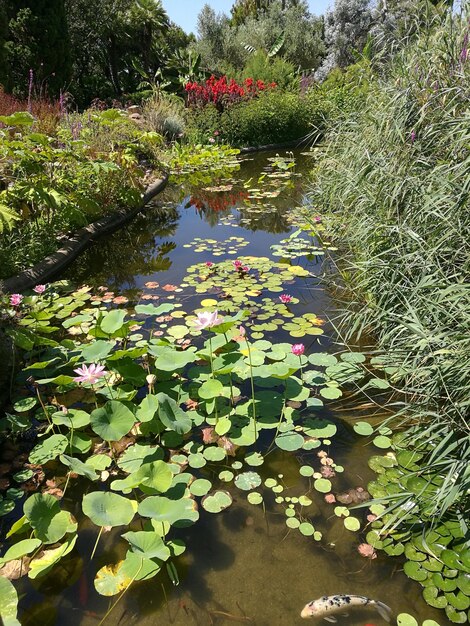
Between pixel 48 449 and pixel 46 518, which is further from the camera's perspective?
pixel 48 449

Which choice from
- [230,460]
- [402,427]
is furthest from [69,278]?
[402,427]

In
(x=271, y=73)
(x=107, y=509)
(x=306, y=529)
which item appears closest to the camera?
(x=107, y=509)

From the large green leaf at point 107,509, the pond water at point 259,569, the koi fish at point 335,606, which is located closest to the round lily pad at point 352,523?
the pond water at point 259,569

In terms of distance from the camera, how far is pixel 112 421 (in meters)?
1.83

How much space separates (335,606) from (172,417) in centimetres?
93

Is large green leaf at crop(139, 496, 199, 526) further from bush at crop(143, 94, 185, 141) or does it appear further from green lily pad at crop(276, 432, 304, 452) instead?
bush at crop(143, 94, 185, 141)

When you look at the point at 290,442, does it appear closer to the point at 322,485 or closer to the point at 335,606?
the point at 322,485

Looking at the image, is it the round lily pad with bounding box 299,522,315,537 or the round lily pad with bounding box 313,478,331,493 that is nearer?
the round lily pad with bounding box 299,522,315,537

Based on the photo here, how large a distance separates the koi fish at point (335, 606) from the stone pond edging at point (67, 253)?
9.88 ft

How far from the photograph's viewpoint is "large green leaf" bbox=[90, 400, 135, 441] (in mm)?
1794

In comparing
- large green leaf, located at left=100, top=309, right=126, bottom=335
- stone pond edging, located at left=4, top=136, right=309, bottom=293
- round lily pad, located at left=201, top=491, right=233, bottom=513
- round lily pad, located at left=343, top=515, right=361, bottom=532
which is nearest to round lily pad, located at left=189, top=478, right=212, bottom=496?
round lily pad, located at left=201, top=491, right=233, bottom=513

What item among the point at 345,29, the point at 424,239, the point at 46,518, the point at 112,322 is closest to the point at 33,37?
the point at 112,322

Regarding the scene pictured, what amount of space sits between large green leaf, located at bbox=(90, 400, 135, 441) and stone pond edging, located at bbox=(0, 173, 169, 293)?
2.04m

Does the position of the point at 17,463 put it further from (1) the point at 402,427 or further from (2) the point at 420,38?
(2) the point at 420,38
